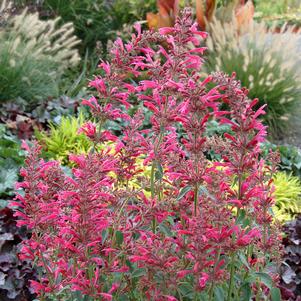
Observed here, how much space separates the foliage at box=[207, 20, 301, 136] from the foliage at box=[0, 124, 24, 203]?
2.32 m

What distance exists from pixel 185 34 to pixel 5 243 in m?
1.95

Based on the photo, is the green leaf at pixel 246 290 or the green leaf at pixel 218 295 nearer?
the green leaf at pixel 218 295

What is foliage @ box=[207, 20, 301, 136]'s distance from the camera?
6.34 metres

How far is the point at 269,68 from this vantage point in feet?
21.2

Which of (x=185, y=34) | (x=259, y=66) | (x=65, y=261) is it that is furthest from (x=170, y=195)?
(x=259, y=66)

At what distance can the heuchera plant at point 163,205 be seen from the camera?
6.05 ft

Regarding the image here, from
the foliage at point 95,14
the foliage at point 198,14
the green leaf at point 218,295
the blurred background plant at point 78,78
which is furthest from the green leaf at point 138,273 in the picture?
the foliage at point 95,14

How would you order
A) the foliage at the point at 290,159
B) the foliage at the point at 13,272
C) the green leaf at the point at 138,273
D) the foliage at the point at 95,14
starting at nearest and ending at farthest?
the green leaf at the point at 138,273, the foliage at the point at 13,272, the foliage at the point at 290,159, the foliage at the point at 95,14

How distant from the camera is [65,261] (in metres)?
2.06

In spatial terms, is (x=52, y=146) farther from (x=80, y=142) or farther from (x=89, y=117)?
(x=89, y=117)

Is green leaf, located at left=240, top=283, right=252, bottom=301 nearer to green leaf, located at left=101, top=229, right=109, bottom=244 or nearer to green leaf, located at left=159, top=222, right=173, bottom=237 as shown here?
green leaf, located at left=159, top=222, right=173, bottom=237

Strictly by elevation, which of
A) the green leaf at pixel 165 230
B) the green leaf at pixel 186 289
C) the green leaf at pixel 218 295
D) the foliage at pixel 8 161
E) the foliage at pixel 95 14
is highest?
the green leaf at pixel 165 230

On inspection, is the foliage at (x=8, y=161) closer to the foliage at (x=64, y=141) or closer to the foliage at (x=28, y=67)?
the foliage at (x=64, y=141)

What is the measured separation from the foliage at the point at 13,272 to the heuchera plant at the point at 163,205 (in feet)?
3.58
